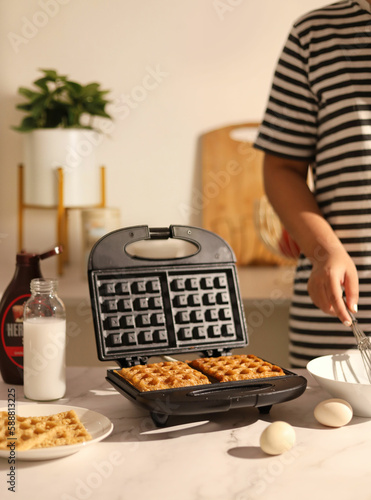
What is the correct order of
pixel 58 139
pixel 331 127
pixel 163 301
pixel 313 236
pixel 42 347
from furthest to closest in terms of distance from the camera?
pixel 58 139, pixel 331 127, pixel 313 236, pixel 163 301, pixel 42 347

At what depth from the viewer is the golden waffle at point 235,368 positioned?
0.92m

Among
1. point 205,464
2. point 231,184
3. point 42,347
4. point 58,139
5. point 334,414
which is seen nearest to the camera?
point 205,464

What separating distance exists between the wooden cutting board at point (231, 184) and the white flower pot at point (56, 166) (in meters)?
0.50

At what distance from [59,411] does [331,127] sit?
774 millimetres

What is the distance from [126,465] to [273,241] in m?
1.80

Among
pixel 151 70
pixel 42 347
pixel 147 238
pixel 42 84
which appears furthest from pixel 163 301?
pixel 151 70

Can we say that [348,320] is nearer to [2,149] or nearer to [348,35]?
[348,35]

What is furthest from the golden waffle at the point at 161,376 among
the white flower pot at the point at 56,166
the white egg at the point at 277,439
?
the white flower pot at the point at 56,166

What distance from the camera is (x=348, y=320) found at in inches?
38.8

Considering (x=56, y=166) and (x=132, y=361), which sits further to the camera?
(x=56, y=166)

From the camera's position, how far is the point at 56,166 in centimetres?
257

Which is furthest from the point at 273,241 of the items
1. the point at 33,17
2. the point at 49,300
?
the point at 49,300

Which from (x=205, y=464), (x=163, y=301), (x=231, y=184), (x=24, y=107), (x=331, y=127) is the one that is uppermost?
(x=24, y=107)

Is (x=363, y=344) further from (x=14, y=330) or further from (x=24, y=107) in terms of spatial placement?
(x=24, y=107)
